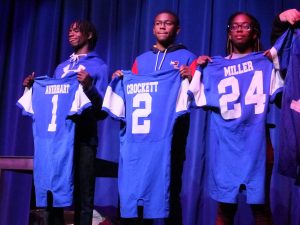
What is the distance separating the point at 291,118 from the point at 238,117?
10.6 inches

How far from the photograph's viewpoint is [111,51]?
411cm

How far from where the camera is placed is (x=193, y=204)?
352cm

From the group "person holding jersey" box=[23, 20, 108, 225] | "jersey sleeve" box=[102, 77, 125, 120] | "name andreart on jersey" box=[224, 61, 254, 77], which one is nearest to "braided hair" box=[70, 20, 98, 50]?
"person holding jersey" box=[23, 20, 108, 225]

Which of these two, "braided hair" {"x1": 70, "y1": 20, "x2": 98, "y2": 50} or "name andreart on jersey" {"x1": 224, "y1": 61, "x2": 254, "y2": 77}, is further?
"braided hair" {"x1": 70, "y1": 20, "x2": 98, "y2": 50}

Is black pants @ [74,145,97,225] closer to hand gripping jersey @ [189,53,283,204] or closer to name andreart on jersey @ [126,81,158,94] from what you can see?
name andreart on jersey @ [126,81,158,94]

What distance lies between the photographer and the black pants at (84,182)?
8.64 feet

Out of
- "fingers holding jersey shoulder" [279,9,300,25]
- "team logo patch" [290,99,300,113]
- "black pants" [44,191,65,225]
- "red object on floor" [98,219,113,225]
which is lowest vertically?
"red object on floor" [98,219,113,225]

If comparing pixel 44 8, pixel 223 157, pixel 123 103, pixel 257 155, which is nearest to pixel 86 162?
pixel 123 103

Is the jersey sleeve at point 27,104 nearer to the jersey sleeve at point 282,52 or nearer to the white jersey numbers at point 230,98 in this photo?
the white jersey numbers at point 230,98

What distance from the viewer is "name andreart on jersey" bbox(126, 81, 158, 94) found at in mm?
2609

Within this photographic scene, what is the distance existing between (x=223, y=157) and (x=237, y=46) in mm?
645

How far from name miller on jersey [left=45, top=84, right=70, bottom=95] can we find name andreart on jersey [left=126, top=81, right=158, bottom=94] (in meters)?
0.41

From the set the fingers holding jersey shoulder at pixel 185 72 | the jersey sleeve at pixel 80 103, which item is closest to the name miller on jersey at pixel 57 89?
the jersey sleeve at pixel 80 103

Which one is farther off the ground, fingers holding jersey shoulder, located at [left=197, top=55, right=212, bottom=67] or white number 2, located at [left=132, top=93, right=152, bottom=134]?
Answer: fingers holding jersey shoulder, located at [left=197, top=55, right=212, bottom=67]
